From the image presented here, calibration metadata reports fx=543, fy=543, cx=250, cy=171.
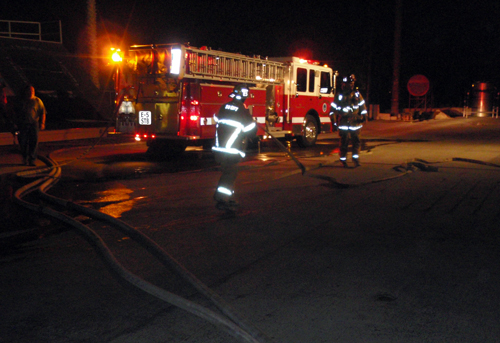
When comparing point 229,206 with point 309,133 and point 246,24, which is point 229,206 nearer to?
point 309,133

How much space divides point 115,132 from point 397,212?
29.1 ft

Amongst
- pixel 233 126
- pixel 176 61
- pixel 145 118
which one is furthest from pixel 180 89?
pixel 233 126

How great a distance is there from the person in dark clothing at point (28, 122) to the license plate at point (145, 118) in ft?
9.29

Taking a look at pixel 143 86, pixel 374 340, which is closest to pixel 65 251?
pixel 374 340

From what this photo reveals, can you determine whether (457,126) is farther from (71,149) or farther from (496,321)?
(496,321)

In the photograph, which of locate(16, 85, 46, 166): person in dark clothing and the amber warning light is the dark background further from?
locate(16, 85, 46, 166): person in dark clothing

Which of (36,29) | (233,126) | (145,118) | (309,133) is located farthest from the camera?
(36,29)

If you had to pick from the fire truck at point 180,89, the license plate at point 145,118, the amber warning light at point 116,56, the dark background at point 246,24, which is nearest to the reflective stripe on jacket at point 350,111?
the fire truck at point 180,89

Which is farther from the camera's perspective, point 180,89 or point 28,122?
point 180,89

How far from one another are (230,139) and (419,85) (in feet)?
94.1

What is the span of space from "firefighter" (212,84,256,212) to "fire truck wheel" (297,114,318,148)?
9.78 m

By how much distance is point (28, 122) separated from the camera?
1116cm

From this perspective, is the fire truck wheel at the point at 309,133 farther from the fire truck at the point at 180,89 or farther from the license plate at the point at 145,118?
the license plate at the point at 145,118

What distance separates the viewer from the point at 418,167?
11359mm
